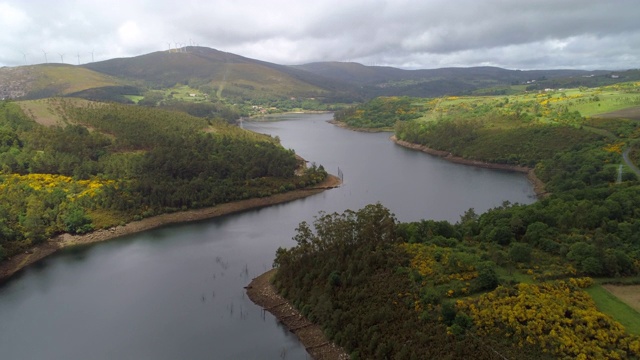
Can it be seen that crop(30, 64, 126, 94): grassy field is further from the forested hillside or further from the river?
the river

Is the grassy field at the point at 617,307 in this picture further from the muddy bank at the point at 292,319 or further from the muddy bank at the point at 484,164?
the muddy bank at the point at 484,164

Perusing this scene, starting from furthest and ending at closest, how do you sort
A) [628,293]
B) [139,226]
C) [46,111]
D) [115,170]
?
[46,111], [115,170], [139,226], [628,293]

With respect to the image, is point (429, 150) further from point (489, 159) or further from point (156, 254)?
point (156, 254)

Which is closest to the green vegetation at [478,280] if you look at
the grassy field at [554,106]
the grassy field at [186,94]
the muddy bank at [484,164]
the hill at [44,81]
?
the muddy bank at [484,164]

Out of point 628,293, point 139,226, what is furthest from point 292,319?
point 139,226

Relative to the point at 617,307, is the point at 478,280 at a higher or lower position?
higher

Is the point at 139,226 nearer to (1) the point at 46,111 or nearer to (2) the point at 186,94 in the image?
(1) the point at 46,111
